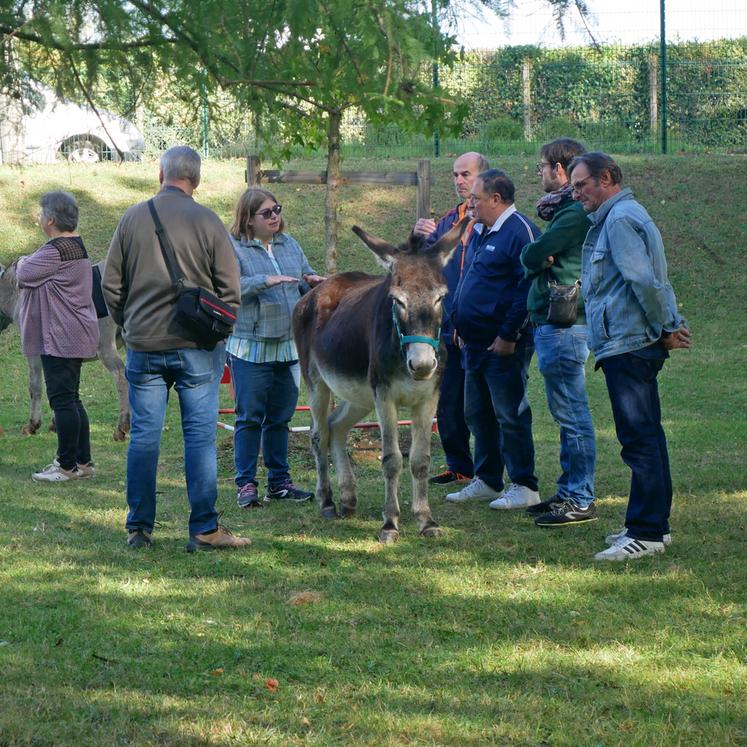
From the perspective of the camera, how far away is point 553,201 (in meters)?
7.15

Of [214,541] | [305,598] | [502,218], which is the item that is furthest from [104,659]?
[502,218]

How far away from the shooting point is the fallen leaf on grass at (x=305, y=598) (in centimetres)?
570

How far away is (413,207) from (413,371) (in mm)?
14302

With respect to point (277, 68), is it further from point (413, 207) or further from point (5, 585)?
point (413, 207)

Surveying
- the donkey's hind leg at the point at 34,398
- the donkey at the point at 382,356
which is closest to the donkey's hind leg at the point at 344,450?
the donkey at the point at 382,356

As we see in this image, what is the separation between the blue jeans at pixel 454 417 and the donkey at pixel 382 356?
3.20 feet

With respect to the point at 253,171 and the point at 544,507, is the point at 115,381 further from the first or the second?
the point at 544,507

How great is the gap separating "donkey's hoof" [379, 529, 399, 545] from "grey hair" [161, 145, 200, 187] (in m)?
2.45

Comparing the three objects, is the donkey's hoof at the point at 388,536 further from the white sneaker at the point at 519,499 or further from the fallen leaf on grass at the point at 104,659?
the fallen leaf on grass at the point at 104,659

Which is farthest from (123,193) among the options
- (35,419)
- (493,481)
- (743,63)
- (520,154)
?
(493,481)

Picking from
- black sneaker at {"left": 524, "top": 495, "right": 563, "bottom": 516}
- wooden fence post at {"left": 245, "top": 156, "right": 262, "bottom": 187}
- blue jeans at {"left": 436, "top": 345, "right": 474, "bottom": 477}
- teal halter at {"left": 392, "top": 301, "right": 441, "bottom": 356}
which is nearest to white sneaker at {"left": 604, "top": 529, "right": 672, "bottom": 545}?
black sneaker at {"left": 524, "top": 495, "right": 563, "bottom": 516}

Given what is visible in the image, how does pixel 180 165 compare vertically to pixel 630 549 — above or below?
above

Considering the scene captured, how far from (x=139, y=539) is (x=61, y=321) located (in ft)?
9.40

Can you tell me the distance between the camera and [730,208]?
Answer: 65.1ft
